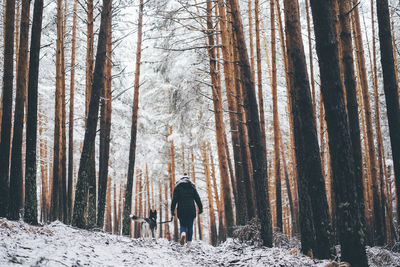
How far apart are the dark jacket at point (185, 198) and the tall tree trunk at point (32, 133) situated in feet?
11.8

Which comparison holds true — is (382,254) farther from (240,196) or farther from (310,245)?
(240,196)

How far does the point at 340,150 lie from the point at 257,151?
3283 mm

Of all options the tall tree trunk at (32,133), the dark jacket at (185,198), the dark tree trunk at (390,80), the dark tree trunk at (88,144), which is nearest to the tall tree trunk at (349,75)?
the dark tree trunk at (390,80)

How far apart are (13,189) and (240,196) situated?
6.47 metres

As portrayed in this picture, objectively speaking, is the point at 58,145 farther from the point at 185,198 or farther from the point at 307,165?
the point at 307,165

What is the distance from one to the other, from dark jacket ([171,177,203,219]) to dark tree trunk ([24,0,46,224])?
11.8 ft

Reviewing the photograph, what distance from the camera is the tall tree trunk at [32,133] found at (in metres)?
7.94

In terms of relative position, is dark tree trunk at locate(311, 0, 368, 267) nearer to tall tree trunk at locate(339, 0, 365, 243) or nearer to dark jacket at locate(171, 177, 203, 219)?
tall tree trunk at locate(339, 0, 365, 243)

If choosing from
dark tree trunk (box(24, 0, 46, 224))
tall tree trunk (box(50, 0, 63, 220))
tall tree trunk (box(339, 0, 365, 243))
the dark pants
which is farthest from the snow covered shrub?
tall tree trunk (box(50, 0, 63, 220))

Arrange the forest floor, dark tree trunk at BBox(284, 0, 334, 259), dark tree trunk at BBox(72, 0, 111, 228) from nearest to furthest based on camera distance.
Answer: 1. the forest floor
2. dark tree trunk at BBox(284, 0, 334, 259)
3. dark tree trunk at BBox(72, 0, 111, 228)

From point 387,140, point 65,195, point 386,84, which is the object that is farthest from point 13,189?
point 387,140

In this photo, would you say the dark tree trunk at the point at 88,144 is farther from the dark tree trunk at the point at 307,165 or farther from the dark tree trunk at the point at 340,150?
the dark tree trunk at the point at 340,150

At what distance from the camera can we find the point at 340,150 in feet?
16.7

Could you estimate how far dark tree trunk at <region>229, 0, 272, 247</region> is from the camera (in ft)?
26.5
